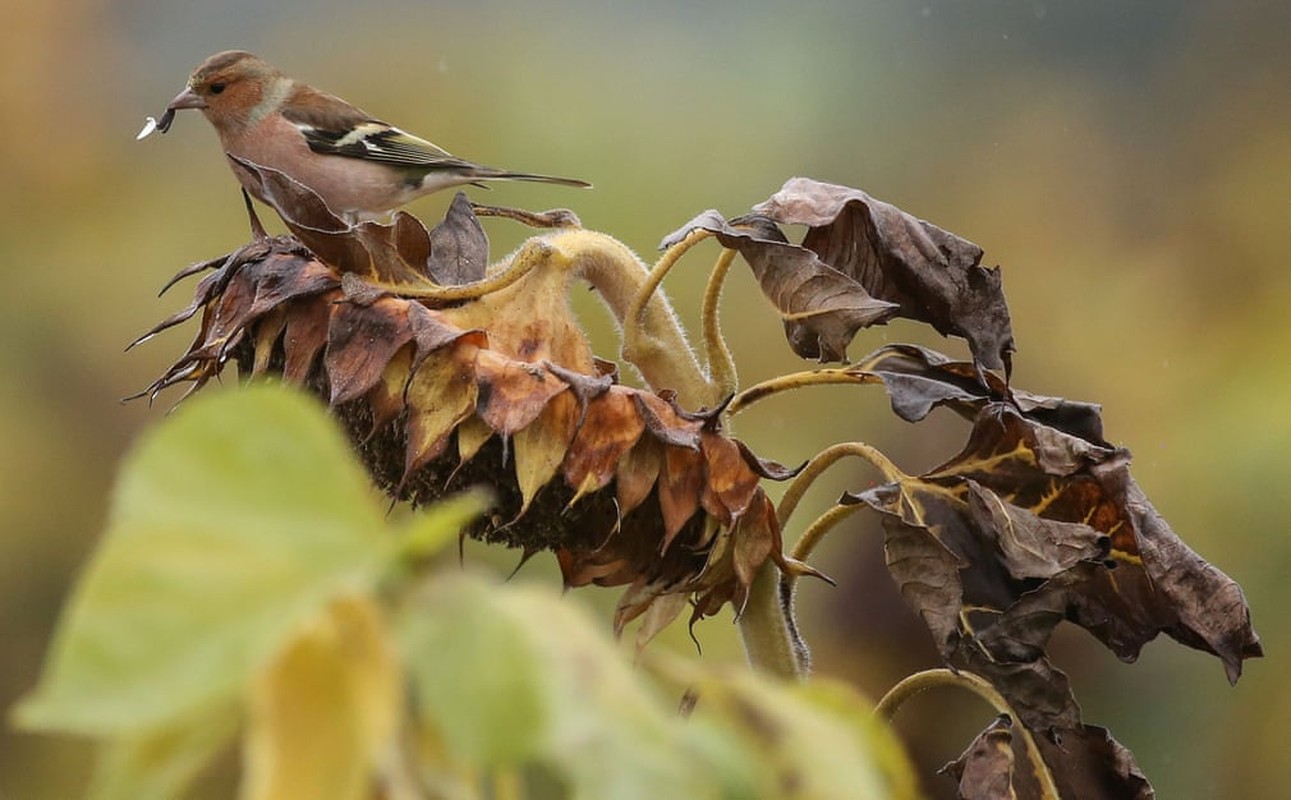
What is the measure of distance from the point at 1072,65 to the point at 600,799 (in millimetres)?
2672

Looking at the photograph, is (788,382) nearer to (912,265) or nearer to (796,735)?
(912,265)

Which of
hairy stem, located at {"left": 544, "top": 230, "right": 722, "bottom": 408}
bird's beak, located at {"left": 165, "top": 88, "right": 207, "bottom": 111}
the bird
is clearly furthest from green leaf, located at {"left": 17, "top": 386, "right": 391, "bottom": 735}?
bird's beak, located at {"left": 165, "top": 88, "right": 207, "bottom": 111}

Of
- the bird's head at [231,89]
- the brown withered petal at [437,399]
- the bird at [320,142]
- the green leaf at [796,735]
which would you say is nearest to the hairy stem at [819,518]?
the brown withered petal at [437,399]

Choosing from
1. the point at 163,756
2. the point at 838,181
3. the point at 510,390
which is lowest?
the point at 838,181

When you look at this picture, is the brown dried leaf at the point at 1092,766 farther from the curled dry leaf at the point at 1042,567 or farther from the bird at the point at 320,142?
the bird at the point at 320,142

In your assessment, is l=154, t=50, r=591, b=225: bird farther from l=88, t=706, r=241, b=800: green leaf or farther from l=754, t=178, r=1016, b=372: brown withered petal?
l=88, t=706, r=241, b=800: green leaf

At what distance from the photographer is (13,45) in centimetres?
286

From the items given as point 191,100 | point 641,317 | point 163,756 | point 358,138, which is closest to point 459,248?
point 641,317

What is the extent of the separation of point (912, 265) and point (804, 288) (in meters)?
0.05

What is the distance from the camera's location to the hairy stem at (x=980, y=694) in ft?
1.85

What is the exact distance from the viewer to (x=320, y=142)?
59.1 inches

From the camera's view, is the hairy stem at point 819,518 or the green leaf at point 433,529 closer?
the green leaf at point 433,529

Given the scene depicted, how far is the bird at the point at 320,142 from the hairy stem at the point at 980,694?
833mm

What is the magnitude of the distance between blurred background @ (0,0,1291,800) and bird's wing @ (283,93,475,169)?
44cm
